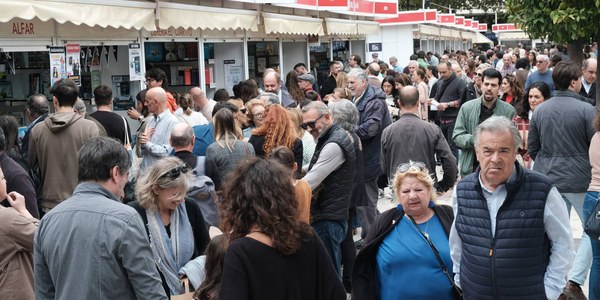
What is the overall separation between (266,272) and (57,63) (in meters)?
6.75

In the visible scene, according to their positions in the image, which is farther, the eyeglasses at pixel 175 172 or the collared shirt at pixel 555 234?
the eyeglasses at pixel 175 172

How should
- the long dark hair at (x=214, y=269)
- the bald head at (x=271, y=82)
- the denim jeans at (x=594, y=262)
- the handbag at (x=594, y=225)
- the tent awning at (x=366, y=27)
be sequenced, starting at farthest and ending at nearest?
the tent awning at (x=366, y=27)
the bald head at (x=271, y=82)
the denim jeans at (x=594, y=262)
the handbag at (x=594, y=225)
the long dark hair at (x=214, y=269)

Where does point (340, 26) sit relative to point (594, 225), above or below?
above

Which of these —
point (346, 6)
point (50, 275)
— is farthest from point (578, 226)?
point (346, 6)

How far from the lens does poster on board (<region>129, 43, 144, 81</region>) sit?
35.7 feet

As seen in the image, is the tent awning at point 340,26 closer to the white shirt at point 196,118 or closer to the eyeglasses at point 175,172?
the white shirt at point 196,118

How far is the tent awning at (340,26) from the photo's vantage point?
1817 centimetres

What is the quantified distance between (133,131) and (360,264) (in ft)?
25.6

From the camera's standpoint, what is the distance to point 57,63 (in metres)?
9.36

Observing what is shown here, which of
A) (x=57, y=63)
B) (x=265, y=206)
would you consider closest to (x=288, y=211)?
(x=265, y=206)

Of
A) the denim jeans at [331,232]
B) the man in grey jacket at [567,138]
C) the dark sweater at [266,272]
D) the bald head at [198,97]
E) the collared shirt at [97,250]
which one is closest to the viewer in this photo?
the dark sweater at [266,272]

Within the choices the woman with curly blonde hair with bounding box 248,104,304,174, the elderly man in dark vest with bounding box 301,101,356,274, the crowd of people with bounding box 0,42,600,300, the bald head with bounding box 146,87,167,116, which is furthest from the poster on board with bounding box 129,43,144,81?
the elderly man in dark vest with bounding box 301,101,356,274

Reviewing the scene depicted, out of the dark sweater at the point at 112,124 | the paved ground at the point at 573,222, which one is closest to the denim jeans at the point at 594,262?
the paved ground at the point at 573,222

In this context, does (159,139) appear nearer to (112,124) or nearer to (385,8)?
(112,124)
